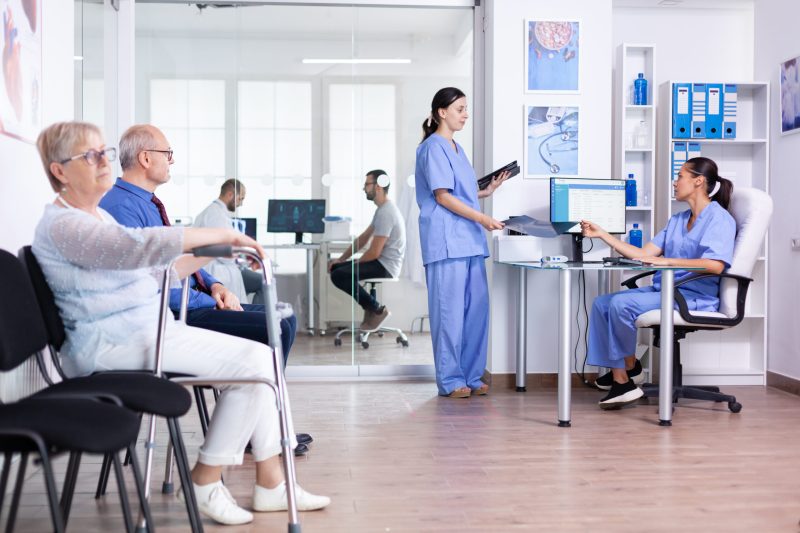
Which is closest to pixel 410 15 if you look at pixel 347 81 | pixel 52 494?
pixel 347 81

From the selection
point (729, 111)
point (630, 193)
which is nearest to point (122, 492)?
point (630, 193)

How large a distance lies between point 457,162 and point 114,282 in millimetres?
2667

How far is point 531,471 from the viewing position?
3.11 metres

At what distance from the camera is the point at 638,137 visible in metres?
5.32

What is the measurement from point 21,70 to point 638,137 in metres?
3.60

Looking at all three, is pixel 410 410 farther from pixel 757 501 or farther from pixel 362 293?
pixel 757 501

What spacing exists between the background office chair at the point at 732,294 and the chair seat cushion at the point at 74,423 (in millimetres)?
2967

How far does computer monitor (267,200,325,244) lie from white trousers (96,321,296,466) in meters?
2.85

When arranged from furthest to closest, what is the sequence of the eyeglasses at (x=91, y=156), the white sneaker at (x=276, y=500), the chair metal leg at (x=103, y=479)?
the chair metal leg at (x=103, y=479) < the white sneaker at (x=276, y=500) < the eyeglasses at (x=91, y=156)

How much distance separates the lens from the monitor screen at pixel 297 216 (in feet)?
17.4

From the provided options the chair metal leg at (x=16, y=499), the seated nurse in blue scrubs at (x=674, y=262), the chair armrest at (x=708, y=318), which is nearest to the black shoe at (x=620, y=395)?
the seated nurse in blue scrubs at (x=674, y=262)

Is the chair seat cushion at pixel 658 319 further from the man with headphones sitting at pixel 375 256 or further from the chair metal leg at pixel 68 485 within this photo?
the chair metal leg at pixel 68 485

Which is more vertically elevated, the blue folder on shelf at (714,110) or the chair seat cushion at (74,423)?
the blue folder on shelf at (714,110)

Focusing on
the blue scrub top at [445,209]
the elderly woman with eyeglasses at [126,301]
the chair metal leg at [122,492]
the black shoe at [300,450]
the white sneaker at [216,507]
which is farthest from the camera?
the blue scrub top at [445,209]
